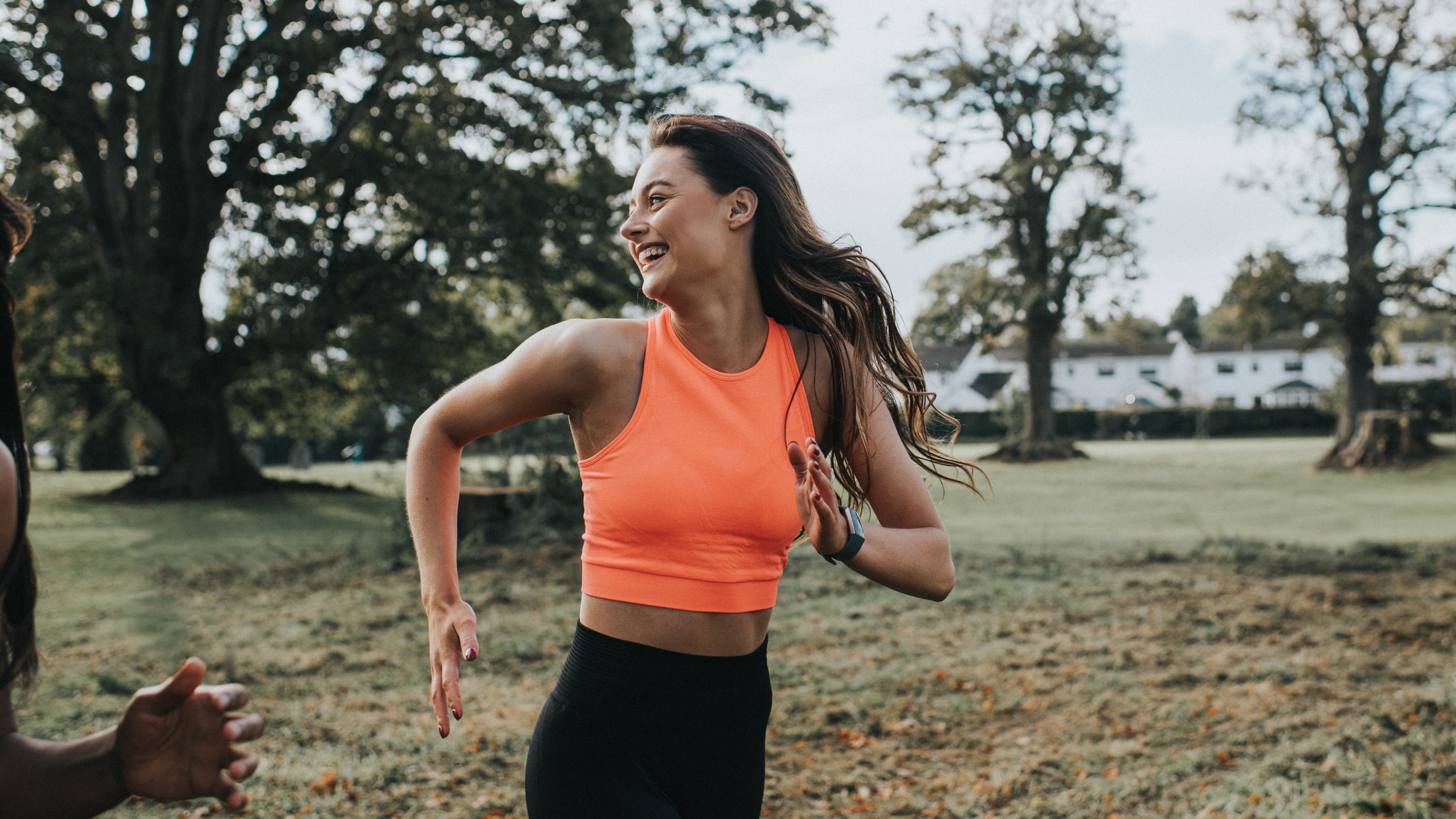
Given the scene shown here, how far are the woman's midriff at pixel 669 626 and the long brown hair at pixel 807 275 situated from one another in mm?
541

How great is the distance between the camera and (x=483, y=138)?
777 inches

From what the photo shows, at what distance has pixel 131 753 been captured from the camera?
1.73 meters

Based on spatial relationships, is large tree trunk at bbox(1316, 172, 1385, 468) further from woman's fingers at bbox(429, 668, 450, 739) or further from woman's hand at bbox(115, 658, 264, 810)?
woman's hand at bbox(115, 658, 264, 810)

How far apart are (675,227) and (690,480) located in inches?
23.6

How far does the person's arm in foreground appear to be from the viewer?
1.72 m

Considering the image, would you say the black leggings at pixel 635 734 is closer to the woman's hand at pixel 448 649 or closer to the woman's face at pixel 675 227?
the woman's hand at pixel 448 649

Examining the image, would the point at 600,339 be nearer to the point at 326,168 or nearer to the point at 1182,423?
the point at 326,168

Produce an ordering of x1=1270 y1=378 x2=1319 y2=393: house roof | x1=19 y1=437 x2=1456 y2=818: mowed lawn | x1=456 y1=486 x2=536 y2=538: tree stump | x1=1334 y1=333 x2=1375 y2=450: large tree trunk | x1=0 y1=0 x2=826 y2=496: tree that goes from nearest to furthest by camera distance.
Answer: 1. x1=19 y1=437 x2=1456 y2=818: mowed lawn
2. x1=456 y1=486 x2=536 y2=538: tree stump
3. x1=0 y1=0 x2=826 y2=496: tree
4. x1=1334 y1=333 x2=1375 y2=450: large tree trunk
5. x1=1270 y1=378 x2=1319 y2=393: house roof

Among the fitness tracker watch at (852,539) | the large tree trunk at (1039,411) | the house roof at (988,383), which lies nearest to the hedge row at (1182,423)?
the large tree trunk at (1039,411)

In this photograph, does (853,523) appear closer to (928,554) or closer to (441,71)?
(928,554)

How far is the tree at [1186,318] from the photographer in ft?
370

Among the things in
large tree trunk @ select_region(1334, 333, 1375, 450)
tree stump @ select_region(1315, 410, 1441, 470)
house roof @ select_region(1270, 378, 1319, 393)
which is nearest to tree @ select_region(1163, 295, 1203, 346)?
house roof @ select_region(1270, 378, 1319, 393)

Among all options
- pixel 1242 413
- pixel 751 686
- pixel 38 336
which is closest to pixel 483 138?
pixel 38 336

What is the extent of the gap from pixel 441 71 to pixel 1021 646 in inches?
593
